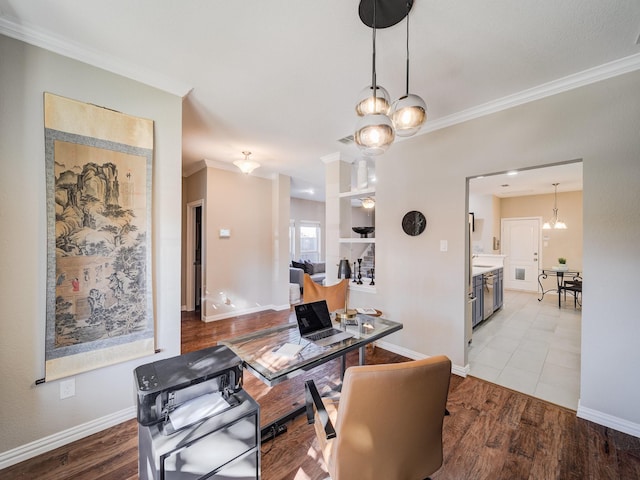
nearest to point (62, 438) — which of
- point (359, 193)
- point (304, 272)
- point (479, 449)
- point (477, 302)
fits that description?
point (479, 449)

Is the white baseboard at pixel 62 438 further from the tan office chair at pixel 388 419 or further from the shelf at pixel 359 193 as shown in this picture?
the shelf at pixel 359 193

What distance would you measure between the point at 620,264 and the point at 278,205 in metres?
4.57

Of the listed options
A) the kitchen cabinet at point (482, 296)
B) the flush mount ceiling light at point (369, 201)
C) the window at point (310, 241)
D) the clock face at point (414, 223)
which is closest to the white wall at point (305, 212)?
the window at point (310, 241)

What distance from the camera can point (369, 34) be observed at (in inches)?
68.4

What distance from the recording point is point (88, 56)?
1901 millimetres

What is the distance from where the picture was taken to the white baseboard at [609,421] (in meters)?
1.92

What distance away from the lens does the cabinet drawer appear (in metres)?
1.16

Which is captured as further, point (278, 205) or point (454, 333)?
point (278, 205)

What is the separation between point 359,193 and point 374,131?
231 centimetres

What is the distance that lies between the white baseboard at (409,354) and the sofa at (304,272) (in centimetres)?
354

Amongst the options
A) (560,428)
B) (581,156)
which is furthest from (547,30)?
(560,428)

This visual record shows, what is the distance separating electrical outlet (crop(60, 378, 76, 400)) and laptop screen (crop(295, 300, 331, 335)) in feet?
5.31

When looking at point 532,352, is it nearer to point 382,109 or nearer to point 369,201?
point 369,201

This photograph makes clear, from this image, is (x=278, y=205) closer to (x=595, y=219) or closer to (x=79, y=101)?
(x=79, y=101)
